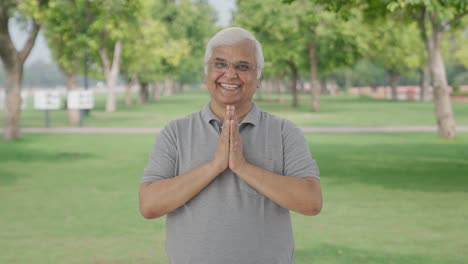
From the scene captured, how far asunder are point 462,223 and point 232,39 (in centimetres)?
761

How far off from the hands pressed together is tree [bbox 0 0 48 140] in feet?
70.1

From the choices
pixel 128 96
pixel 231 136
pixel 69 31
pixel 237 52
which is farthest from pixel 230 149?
pixel 128 96

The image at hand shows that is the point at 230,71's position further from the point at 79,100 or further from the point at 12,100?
the point at 79,100

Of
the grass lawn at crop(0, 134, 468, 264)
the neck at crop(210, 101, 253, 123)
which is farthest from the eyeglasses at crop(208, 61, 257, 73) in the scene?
the grass lawn at crop(0, 134, 468, 264)

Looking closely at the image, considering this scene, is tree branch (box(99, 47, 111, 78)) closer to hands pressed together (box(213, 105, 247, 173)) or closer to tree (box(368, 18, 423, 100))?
tree (box(368, 18, 423, 100))

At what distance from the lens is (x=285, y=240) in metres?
3.24

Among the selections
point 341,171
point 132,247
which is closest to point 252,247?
point 132,247

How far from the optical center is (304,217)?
1066 cm

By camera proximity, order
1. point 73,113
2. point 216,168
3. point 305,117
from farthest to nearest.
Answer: point 305,117, point 73,113, point 216,168

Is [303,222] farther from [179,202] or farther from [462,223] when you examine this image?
[179,202]

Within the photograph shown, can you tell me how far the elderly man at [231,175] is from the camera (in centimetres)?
308

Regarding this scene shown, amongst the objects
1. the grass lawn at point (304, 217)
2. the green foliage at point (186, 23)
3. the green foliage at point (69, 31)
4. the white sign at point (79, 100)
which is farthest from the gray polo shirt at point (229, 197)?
the green foliage at point (186, 23)

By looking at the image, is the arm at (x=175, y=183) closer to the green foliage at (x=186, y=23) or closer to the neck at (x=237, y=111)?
the neck at (x=237, y=111)

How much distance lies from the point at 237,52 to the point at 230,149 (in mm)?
433
